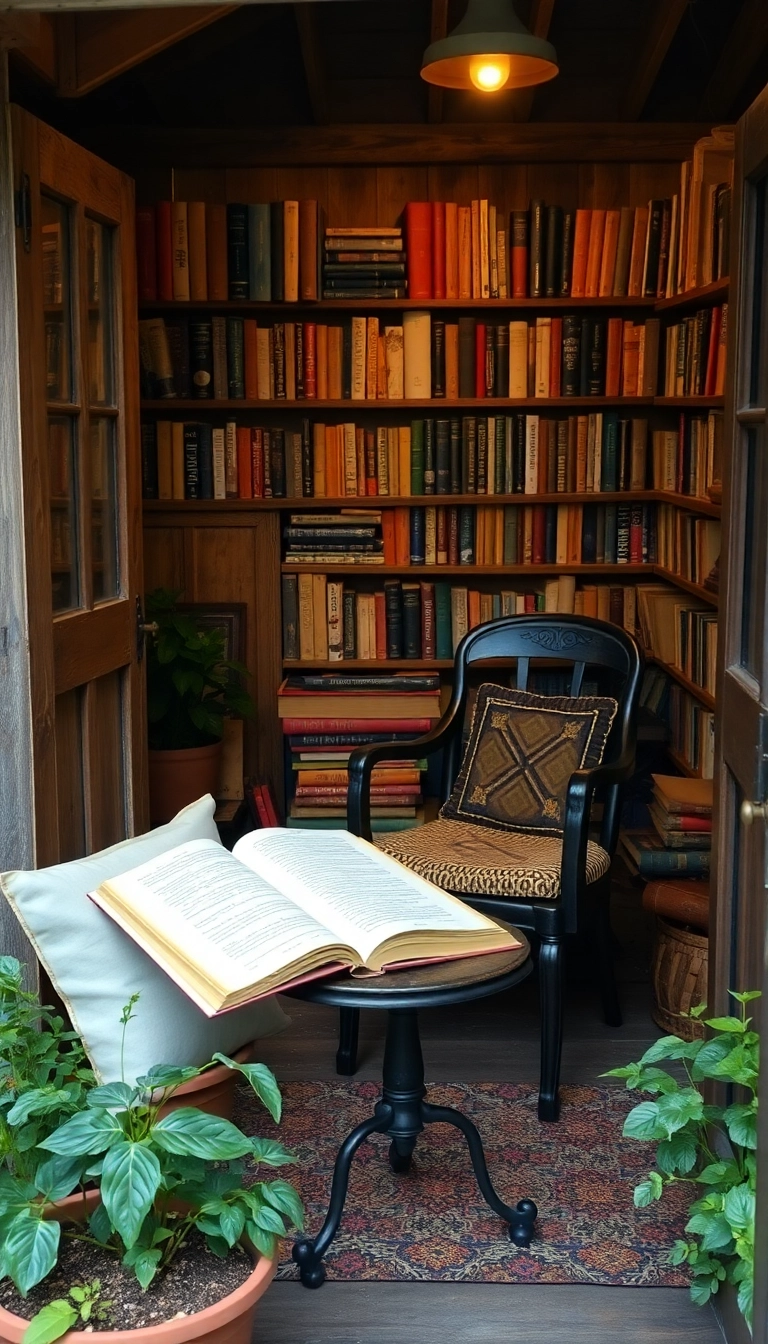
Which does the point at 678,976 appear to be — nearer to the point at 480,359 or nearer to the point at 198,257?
the point at 480,359

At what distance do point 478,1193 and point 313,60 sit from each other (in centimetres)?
341

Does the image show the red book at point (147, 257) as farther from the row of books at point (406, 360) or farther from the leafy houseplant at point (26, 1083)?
the leafy houseplant at point (26, 1083)

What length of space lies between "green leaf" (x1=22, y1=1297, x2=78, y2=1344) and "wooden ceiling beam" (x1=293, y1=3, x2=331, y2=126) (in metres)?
3.70

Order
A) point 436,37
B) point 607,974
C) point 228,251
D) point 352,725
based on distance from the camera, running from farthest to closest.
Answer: point 228,251 → point 352,725 → point 436,37 → point 607,974

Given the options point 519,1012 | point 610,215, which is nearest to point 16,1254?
point 519,1012

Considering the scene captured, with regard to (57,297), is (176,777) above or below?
below

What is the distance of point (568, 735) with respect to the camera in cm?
344

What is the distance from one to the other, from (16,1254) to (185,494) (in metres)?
3.38

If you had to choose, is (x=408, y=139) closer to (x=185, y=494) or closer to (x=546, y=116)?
(x=546, y=116)

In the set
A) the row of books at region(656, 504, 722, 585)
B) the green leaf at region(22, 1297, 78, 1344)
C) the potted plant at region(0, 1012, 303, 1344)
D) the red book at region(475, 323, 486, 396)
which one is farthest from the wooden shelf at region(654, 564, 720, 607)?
the green leaf at region(22, 1297, 78, 1344)

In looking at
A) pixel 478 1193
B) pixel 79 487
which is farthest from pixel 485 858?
pixel 79 487

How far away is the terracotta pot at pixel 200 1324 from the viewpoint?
1625 mm

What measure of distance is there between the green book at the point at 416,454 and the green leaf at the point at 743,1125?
3041 mm

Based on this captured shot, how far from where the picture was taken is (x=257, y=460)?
476 cm
